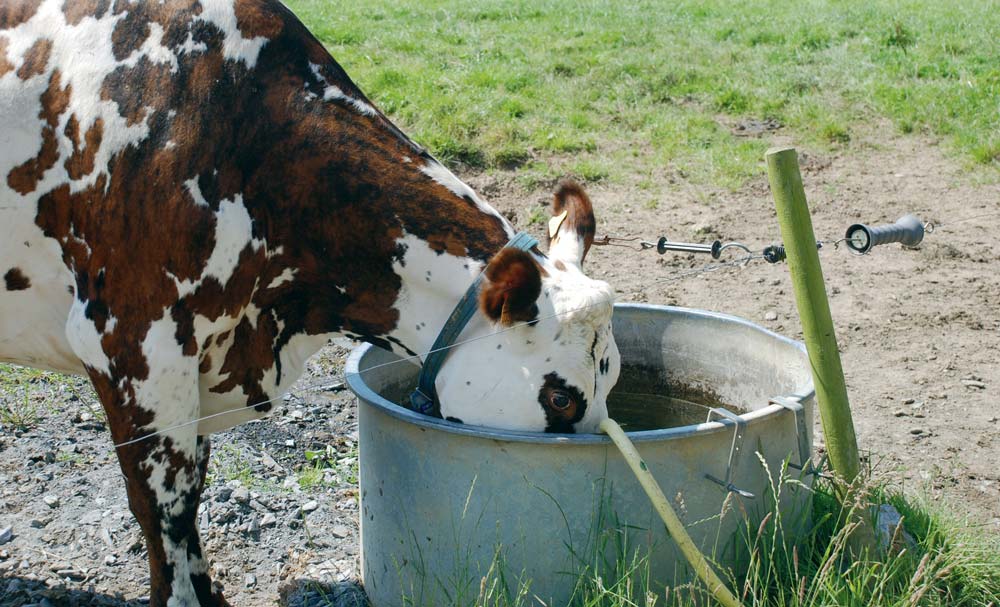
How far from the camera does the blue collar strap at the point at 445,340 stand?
9.05ft

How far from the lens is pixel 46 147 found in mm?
2750

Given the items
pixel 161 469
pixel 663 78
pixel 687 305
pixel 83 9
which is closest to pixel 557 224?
pixel 161 469

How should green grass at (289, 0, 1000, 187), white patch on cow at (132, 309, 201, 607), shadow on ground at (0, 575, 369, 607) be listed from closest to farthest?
1. white patch on cow at (132, 309, 201, 607)
2. shadow on ground at (0, 575, 369, 607)
3. green grass at (289, 0, 1000, 187)

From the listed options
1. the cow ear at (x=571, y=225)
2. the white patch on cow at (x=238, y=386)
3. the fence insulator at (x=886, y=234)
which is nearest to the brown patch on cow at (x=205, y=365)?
the white patch on cow at (x=238, y=386)

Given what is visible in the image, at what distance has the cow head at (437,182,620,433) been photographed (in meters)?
2.68

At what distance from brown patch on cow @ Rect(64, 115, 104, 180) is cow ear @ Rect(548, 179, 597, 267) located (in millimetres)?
1251

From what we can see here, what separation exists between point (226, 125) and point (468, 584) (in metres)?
1.36

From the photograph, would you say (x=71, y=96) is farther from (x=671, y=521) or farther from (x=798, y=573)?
(x=798, y=573)

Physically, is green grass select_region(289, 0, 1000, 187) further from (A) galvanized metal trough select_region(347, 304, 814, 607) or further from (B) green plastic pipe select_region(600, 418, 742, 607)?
(B) green plastic pipe select_region(600, 418, 742, 607)

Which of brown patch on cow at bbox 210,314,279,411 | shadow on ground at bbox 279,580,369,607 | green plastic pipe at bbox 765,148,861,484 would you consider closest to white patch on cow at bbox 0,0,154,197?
brown patch on cow at bbox 210,314,279,411

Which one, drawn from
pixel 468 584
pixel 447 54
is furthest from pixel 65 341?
pixel 447 54

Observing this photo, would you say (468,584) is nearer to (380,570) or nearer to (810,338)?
(380,570)

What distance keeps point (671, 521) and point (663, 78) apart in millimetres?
6705

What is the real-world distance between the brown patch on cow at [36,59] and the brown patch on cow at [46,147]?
0.05 meters
